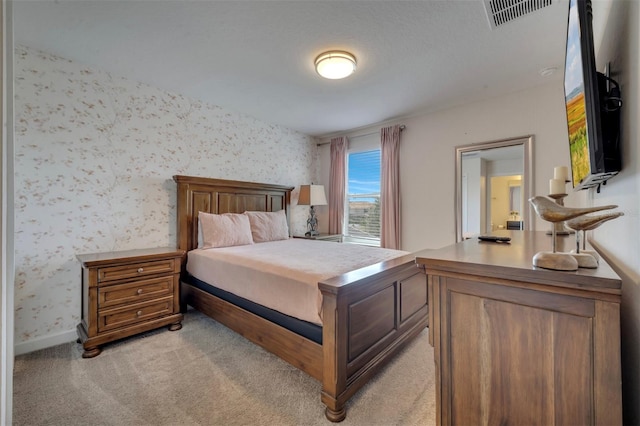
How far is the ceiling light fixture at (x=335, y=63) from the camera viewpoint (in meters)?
2.25

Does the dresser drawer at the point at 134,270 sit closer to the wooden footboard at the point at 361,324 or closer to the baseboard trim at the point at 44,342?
the baseboard trim at the point at 44,342

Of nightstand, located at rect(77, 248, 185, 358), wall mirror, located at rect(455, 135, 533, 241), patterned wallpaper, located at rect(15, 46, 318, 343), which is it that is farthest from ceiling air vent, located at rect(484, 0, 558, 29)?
nightstand, located at rect(77, 248, 185, 358)

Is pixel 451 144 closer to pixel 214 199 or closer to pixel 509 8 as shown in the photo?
pixel 509 8

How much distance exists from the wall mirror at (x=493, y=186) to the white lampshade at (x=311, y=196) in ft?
6.35

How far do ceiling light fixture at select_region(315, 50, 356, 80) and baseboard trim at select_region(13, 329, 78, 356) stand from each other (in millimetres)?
3223

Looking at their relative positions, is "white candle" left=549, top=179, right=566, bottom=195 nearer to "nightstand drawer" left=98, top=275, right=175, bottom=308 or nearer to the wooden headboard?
"nightstand drawer" left=98, top=275, right=175, bottom=308

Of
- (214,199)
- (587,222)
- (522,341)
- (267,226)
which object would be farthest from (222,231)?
(587,222)

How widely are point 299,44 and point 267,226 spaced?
2.14 m

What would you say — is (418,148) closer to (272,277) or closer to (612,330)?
(272,277)

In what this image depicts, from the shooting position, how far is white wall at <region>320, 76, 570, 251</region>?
283 cm

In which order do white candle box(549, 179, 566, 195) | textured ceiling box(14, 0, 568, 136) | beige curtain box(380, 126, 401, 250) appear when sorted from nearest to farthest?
1. white candle box(549, 179, 566, 195)
2. textured ceiling box(14, 0, 568, 136)
3. beige curtain box(380, 126, 401, 250)

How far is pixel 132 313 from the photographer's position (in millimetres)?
2348

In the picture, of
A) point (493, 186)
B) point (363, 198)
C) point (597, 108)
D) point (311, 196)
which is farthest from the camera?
point (363, 198)

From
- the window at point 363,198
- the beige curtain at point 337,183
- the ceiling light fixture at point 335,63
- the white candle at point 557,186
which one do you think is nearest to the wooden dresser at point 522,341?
the white candle at point 557,186
